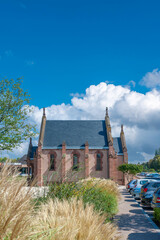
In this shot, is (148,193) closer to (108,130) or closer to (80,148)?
(80,148)

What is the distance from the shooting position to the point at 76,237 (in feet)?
12.0

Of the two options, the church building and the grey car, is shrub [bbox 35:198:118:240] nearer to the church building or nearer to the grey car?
the grey car

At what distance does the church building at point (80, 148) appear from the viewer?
4128cm

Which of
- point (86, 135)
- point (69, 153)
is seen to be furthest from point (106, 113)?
point (69, 153)

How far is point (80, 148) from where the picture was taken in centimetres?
4219

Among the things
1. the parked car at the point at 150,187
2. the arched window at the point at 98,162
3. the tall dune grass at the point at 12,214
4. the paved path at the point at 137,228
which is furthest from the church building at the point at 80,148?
the tall dune grass at the point at 12,214

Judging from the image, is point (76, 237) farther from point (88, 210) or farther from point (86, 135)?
point (86, 135)

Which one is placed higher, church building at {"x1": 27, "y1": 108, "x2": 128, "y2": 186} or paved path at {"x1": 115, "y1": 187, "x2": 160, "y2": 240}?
church building at {"x1": 27, "y1": 108, "x2": 128, "y2": 186}

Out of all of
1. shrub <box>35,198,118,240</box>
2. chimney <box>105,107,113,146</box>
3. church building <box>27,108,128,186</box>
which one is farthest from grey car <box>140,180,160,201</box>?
chimney <box>105,107,113,146</box>

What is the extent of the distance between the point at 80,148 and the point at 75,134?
3.16m

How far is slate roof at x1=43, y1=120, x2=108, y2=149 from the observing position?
42.5m

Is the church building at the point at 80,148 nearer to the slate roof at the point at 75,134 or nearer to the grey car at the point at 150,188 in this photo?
the slate roof at the point at 75,134

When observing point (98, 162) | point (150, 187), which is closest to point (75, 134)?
point (98, 162)

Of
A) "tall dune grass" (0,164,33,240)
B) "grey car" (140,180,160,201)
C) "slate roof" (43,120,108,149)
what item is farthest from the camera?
"slate roof" (43,120,108,149)
